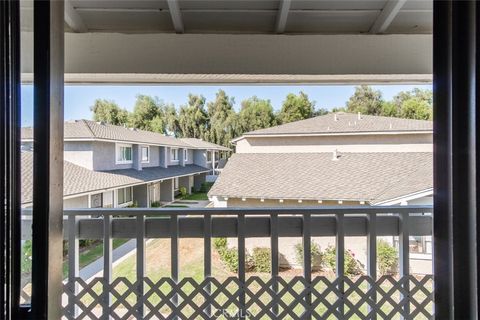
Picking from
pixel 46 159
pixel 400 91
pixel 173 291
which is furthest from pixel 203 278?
pixel 400 91

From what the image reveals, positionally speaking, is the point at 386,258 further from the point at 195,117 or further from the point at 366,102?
the point at 195,117

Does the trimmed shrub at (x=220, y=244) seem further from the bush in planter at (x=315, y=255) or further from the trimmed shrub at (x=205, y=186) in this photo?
the trimmed shrub at (x=205, y=186)

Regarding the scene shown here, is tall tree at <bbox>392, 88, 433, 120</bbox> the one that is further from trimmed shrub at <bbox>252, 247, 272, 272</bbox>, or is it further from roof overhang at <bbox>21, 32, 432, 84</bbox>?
trimmed shrub at <bbox>252, 247, 272, 272</bbox>

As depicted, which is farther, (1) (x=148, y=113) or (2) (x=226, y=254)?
(1) (x=148, y=113)

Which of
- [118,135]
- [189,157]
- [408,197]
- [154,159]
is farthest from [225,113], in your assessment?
[408,197]

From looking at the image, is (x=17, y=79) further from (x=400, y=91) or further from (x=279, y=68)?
(x=400, y=91)

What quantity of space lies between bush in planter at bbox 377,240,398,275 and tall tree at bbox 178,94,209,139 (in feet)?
4.45

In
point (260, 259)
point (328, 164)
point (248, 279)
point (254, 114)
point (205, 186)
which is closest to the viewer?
point (248, 279)

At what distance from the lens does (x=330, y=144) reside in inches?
92.3

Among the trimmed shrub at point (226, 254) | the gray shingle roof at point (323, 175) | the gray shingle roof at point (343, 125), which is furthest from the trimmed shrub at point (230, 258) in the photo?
the gray shingle roof at point (343, 125)

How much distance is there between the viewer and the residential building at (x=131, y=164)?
216 centimetres

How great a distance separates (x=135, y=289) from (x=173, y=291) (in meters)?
0.20

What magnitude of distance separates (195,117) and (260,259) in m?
1.07

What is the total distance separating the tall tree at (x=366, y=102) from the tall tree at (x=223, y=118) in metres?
0.98
